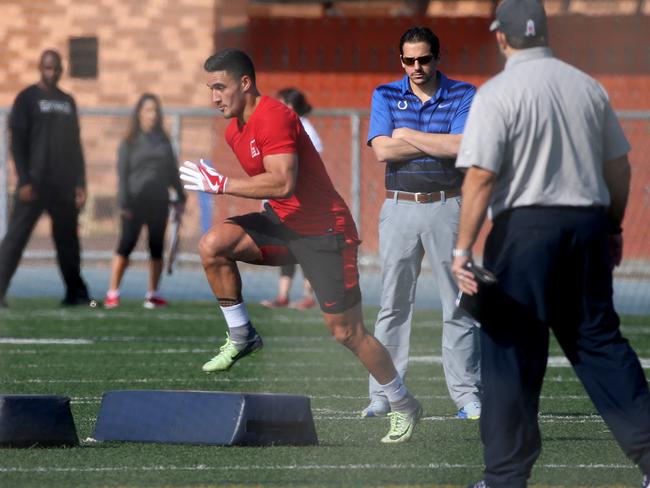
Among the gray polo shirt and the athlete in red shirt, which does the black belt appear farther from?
the gray polo shirt

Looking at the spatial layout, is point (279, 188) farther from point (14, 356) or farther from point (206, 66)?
point (14, 356)

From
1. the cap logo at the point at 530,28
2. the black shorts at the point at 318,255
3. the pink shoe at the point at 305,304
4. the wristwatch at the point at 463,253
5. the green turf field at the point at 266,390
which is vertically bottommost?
the pink shoe at the point at 305,304

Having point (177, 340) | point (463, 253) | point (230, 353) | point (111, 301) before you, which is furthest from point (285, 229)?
point (111, 301)

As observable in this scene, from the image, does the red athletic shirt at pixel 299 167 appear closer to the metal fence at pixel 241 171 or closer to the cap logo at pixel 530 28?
the cap logo at pixel 530 28

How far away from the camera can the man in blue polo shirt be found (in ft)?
28.4

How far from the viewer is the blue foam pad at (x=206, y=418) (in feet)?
25.1

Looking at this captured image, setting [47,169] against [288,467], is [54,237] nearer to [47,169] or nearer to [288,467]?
[47,169]

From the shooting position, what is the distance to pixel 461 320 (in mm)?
8867

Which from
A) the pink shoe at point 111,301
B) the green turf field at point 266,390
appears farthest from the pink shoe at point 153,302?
the pink shoe at point 111,301

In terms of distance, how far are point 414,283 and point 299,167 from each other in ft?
3.92

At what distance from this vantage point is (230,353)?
26.7ft

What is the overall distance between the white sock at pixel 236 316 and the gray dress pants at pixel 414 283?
0.94m

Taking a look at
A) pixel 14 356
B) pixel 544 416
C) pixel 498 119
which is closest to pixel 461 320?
pixel 544 416

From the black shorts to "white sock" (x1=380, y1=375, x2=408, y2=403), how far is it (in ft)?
1.54
